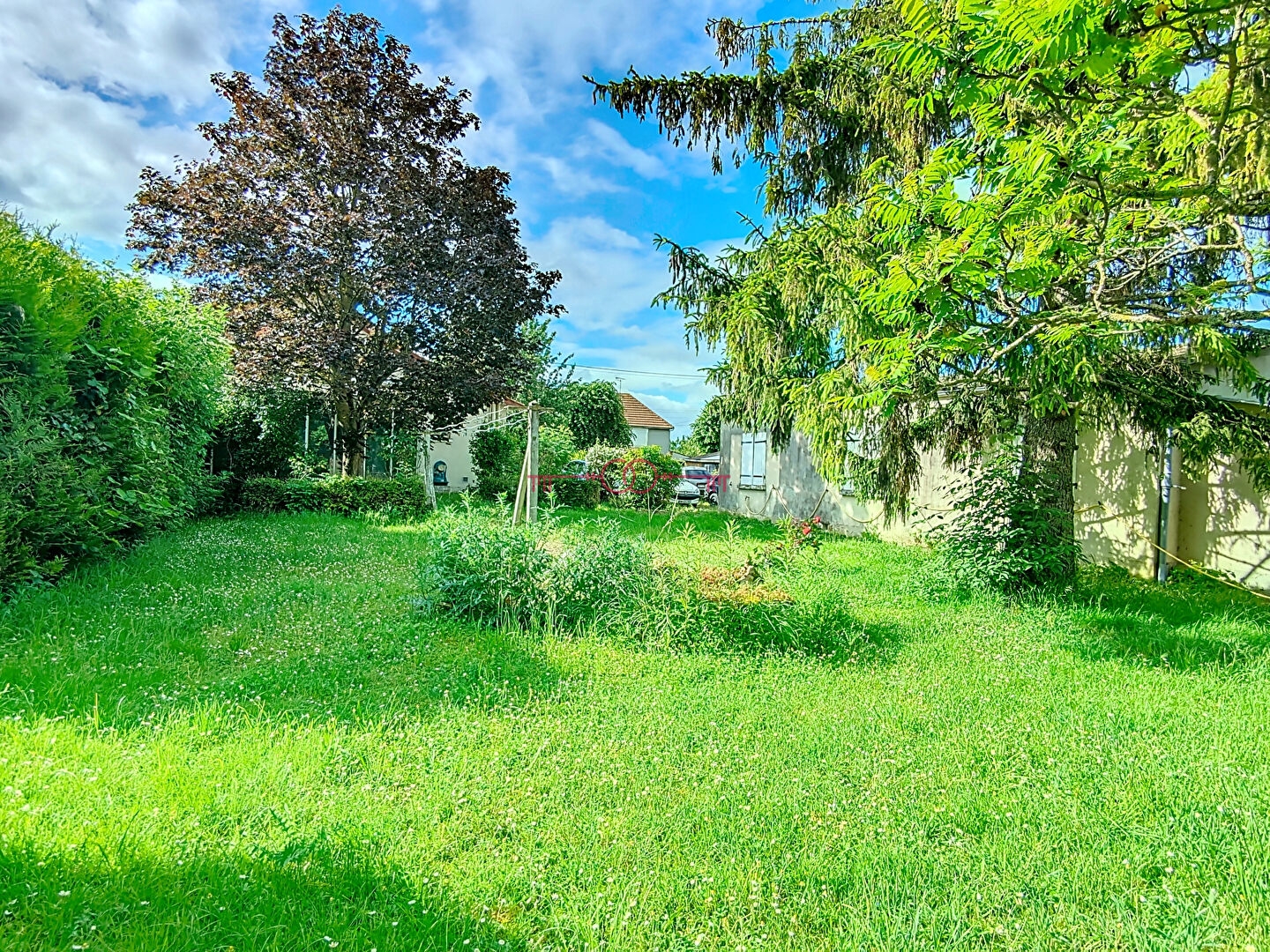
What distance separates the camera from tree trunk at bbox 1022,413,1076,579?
611 cm

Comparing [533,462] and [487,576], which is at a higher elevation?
[533,462]

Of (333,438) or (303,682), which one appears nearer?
(303,682)

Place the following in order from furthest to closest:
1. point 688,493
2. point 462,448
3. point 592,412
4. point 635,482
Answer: point 592,412
point 462,448
point 688,493
point 635,482

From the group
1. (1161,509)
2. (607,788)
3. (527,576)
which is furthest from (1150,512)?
(607,788)

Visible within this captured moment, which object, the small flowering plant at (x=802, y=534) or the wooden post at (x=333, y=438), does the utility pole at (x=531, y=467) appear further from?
the wooden post at (x=333, y=438)

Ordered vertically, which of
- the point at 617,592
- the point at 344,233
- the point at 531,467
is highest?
the point at 344,233

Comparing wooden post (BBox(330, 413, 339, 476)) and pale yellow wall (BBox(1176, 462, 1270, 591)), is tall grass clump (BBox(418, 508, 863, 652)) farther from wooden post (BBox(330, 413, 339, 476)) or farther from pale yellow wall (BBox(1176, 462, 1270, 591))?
wooden post (BBox(330, 413, 339, 476))

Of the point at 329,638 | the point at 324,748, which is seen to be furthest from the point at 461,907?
the point at 329,638

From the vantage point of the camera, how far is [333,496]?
11.7m

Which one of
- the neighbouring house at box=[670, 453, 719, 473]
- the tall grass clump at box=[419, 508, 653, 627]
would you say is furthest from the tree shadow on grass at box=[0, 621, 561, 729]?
the neighbouring house at box=[670, 453, 719, 473]

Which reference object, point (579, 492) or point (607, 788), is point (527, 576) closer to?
point (607, 788)

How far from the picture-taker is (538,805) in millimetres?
2381

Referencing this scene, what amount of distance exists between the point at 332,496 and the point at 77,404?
6512 millimetres

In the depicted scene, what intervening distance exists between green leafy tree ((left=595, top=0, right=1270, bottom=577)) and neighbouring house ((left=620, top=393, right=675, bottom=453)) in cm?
3118
